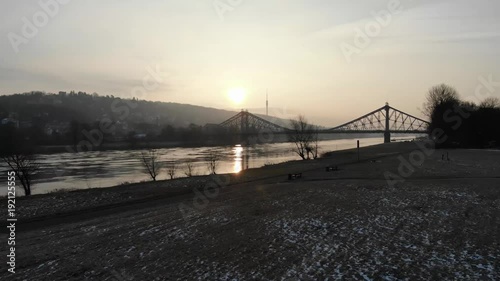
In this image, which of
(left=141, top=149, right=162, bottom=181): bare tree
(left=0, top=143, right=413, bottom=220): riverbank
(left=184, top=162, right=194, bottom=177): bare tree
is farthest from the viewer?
(left=184, top=162, right=194, bottom=177): bare tree

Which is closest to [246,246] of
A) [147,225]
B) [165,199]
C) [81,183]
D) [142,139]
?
[147,225]

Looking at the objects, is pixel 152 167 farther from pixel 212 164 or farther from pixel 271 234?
pixel 271 234

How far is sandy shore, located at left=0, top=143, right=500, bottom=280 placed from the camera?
30.9 ft

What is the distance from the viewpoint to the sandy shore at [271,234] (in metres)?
9.41

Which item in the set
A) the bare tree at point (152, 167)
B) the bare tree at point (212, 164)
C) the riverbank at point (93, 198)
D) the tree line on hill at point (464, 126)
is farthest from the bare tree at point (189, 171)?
the tree line on hill at point (464, 126)

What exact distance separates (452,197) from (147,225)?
14262mm

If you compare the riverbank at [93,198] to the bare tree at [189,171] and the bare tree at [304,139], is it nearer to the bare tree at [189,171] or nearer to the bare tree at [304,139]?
the bare tree at [189,171]

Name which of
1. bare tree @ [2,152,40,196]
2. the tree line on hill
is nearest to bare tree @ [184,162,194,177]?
bare tree @ [2,152,40,196]

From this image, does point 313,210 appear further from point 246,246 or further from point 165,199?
point 165,199

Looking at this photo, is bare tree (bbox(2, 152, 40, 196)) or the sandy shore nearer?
the sandy shore

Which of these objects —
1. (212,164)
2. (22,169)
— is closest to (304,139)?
(212,164)

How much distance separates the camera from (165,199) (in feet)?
69.0

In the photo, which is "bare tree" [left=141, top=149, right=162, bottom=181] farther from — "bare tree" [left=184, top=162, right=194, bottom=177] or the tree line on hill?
the tree line on hill

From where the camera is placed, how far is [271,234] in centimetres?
1238
